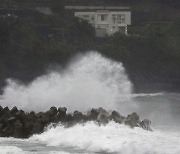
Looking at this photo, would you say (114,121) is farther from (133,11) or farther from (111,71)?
(133,11)

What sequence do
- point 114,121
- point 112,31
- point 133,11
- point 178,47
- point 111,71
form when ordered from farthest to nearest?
1. point 133,11
2. point 112,31
3. point 178,47
4. point 111,71
5. point 114,121

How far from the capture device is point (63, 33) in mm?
112438

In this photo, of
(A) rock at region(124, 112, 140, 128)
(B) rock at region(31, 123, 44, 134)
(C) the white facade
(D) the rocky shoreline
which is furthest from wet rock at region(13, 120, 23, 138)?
(C) the white facade

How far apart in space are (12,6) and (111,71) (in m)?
67.2

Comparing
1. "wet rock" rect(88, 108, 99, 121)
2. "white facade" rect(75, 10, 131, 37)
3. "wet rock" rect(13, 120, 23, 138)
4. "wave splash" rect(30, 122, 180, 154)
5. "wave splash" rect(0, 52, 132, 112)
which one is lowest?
"wave splash" rect(30, 122, 180, 154)

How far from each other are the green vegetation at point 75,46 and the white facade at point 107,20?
196 cm

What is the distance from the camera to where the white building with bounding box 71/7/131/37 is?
118 m

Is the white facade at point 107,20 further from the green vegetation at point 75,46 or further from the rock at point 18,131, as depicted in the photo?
the rock at point 18,131

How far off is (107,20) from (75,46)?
47.0 feet

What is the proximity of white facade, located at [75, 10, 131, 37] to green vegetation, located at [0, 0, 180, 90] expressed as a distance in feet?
6.43

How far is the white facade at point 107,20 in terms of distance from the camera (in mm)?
117500

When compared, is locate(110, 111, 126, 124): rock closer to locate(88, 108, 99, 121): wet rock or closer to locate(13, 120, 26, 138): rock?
locate(88, 108, 99, 121): wet rock

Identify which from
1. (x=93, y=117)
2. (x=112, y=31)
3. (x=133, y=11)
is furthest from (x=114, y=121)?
(x=133, y=11)

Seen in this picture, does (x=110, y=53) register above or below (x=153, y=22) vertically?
below
